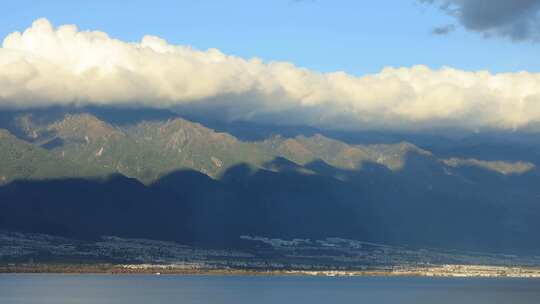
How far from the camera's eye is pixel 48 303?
656 ft

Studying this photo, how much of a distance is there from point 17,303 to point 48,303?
6321mm

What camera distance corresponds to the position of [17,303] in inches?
7721
